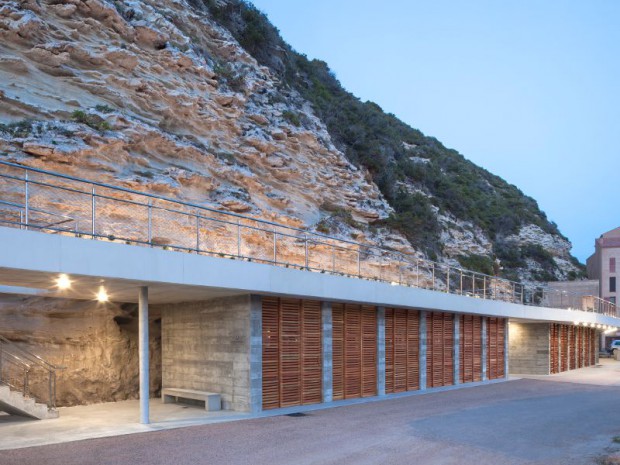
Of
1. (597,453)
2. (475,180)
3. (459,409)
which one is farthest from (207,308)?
(475,180)

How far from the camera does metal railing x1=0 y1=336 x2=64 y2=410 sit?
14.3 m

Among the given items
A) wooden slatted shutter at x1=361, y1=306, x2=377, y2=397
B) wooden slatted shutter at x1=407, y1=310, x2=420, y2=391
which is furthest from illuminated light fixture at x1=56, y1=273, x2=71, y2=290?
wooden slatted shutter at x1=407, y1=310, x2=420, y2=391

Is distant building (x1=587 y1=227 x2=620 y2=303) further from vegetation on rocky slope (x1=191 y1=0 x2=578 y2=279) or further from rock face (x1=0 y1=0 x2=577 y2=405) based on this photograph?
rock face (x1=0 y1=0 x2=577 y2=405)

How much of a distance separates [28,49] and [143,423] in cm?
1384

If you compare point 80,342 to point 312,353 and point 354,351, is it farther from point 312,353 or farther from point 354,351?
point 354,351

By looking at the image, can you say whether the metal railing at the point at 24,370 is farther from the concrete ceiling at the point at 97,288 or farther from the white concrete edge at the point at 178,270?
the white concrete edge at the point at 178,270

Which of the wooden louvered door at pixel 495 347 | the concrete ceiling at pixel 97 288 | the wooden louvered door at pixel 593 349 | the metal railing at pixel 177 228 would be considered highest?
the metal railing at pixel 177 228

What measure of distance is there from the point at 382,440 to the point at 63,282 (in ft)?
21.0

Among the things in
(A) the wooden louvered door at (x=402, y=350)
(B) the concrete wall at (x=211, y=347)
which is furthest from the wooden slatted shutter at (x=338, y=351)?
(B) the concrete wall at (x=211, y=347)

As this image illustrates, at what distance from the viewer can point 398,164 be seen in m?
43.6

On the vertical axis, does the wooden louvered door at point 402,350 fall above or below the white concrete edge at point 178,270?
below

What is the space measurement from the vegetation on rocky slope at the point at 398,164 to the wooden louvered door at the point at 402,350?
A: 13.1 m

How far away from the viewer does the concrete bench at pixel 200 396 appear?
1408cm

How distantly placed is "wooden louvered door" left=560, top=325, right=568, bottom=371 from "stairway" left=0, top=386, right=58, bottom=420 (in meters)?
24.1
